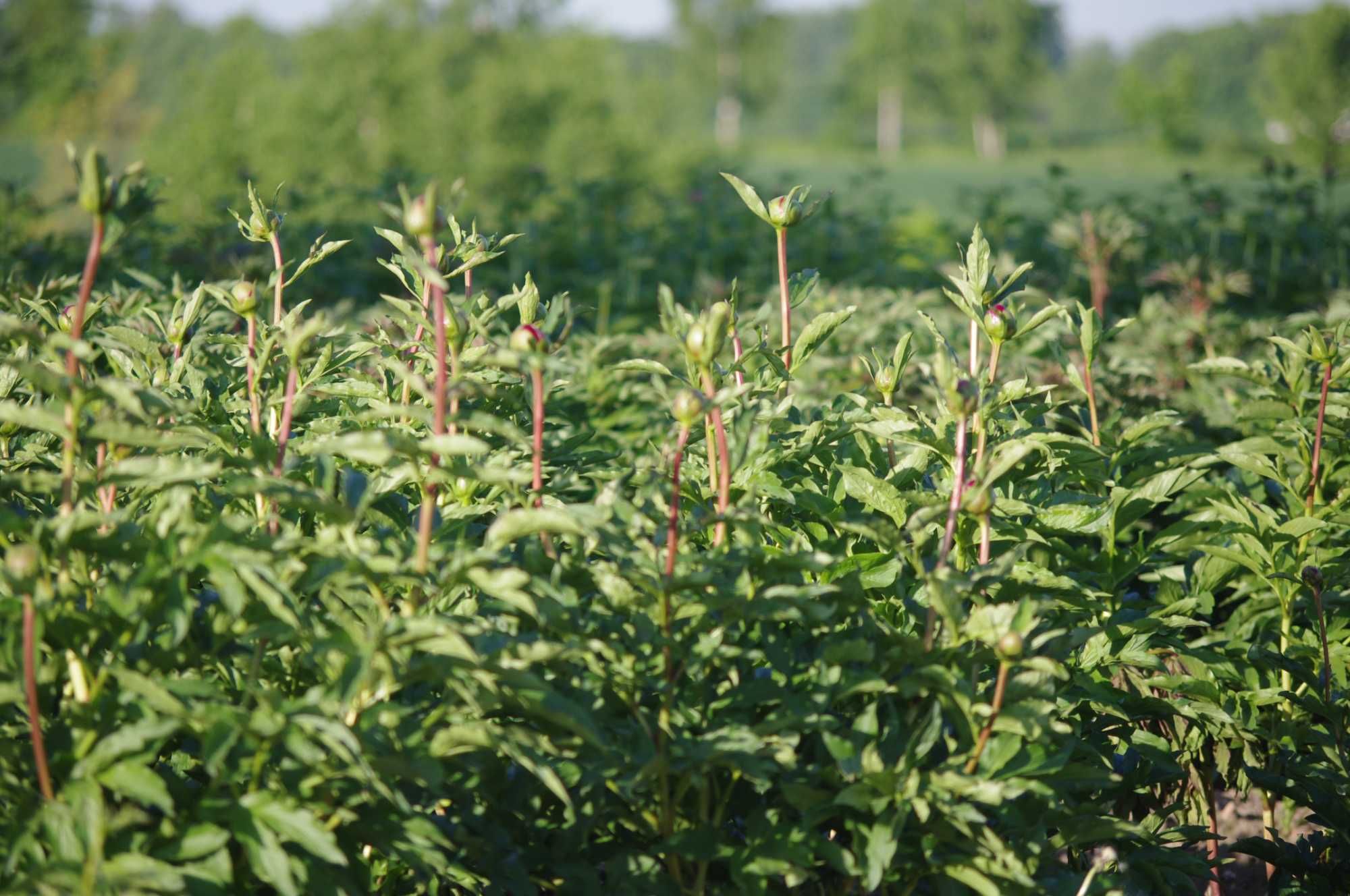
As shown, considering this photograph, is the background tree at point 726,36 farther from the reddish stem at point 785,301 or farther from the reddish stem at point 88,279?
the reddish stem at point 88,279

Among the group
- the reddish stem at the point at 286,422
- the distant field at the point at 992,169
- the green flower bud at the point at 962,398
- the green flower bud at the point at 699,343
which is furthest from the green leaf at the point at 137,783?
the distant field at the point at 992,169

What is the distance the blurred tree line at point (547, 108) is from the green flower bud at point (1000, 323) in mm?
1267

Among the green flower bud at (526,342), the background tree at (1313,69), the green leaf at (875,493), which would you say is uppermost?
the background tree at (1313,69)

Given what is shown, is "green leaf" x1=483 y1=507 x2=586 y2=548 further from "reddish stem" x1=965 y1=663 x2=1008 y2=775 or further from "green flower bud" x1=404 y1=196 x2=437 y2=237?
"reddish stem" x1=965 y1=663 x2=1008 y2=775

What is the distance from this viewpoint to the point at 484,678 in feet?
3.73

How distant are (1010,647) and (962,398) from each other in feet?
1.02

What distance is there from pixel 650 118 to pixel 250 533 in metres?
27.6

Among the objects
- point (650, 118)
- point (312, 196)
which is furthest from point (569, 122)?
point (312, 196)

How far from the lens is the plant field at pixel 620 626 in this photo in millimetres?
1170

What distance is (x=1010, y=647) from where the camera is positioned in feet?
4.07

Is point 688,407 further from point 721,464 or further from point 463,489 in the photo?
point 463,489

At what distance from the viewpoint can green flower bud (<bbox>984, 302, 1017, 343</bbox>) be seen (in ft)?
5.35

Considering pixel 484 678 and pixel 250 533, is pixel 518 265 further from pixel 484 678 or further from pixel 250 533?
pixel 484 678

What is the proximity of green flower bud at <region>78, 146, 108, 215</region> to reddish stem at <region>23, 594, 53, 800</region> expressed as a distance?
0.40 m
